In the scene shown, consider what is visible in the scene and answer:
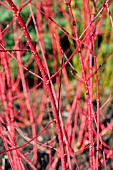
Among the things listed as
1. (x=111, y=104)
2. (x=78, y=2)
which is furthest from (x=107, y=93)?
(x=78, y=2)

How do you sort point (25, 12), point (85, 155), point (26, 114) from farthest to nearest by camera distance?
point (25, 12) → point (26, 114) → point (85, 155)

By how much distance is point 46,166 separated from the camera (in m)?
2.08

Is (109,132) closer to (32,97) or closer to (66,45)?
(32,97)

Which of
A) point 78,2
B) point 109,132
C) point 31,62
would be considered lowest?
point 109,132

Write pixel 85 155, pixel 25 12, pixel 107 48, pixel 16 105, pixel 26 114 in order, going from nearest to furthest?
1. pixel 85 155
2. pixel 26 114
3. pixel 16 105
4. pixel 25 12
5. pixel 107 48

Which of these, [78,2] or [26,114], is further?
[78,2]

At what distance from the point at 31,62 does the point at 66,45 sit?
0.44 metres

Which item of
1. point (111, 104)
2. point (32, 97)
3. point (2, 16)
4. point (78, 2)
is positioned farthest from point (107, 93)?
point (2, 16)

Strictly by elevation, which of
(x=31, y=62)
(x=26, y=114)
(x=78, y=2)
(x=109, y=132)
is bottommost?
(x=109, y=132)

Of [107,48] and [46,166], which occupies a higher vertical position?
[107,48]

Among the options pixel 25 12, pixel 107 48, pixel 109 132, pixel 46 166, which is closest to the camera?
pixel 46 166

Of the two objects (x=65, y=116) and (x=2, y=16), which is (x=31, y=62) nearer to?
(x=2, y=16)

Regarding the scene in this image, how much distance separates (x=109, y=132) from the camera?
8.17ft

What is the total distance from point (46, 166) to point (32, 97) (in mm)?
1125
